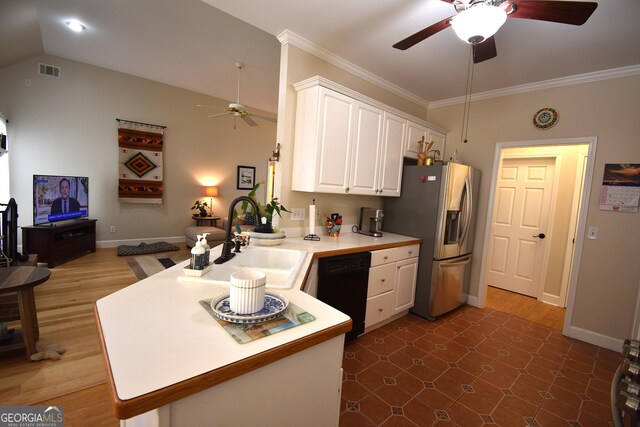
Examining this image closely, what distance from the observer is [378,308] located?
2686 millimetres

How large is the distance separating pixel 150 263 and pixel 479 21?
476cm

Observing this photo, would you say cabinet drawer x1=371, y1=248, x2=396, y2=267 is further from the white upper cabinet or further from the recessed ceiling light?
the recessed ceiling light

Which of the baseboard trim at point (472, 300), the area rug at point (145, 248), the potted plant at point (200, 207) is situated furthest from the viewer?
the potted plant at point (200, 207)

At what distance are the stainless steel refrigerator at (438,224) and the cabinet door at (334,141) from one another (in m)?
0.98

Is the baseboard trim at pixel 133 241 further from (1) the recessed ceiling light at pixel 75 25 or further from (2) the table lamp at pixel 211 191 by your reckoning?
(1) the recessed ceiling light at pixel 75 25

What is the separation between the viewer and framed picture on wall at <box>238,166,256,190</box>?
639 cm

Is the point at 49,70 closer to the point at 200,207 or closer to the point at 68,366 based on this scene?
the point at 200,207

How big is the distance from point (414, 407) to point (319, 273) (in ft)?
3.52

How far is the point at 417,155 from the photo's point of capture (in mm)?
3295

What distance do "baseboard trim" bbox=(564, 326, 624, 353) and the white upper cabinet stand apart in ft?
7.97

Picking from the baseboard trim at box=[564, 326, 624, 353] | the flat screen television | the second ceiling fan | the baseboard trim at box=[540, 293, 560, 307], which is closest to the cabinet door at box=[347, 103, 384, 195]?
the second ceiling fan

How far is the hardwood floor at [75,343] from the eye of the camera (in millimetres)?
1666

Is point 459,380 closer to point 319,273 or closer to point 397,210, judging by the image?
point 319,273

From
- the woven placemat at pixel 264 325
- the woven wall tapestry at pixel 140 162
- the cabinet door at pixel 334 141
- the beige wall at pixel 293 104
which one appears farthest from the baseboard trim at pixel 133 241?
the woven placemat at pixel 264 325
